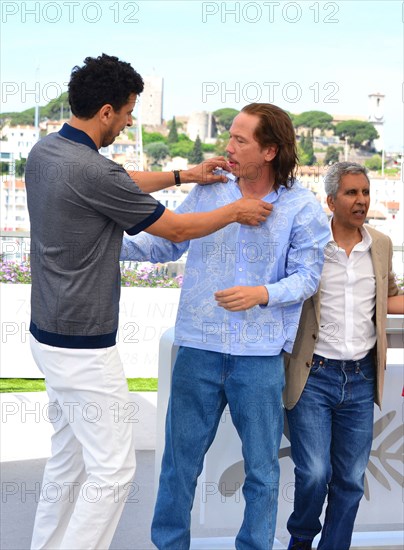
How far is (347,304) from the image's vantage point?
264 centimetres

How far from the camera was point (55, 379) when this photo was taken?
91.2 inches

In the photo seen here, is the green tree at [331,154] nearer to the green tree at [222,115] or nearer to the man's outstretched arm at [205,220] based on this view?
the green tree at [222,115]

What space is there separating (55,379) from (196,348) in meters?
0.40

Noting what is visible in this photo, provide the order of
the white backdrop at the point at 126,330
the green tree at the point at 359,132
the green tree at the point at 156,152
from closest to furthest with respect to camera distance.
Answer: the white backdrop at the point at 126,330 → the green tree at the point at 156,152 → the green tree at the point at 359,132

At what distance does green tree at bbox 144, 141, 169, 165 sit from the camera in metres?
60.8

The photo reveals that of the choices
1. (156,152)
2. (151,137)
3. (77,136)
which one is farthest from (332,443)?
(151,137)

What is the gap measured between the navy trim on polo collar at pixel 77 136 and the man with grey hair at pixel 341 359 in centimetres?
79

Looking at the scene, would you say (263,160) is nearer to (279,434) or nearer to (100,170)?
(100,170)

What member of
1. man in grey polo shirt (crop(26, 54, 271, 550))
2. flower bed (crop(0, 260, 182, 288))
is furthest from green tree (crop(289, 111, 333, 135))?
man in grey polo shirt (crop(26, 54, 271, 550))

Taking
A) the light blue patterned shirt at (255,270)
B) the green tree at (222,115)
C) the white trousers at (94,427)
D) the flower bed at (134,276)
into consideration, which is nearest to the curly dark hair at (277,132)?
the light blue patterned shirt at (255,270)

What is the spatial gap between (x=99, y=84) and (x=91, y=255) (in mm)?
417

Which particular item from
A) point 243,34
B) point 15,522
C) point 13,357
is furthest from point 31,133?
point 15,522

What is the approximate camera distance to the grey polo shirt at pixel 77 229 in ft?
7.25

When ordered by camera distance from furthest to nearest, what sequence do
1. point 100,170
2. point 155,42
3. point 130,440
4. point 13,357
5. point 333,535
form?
point 155,42
point 13,357
point 333,535
point 130,440
point 100,170
